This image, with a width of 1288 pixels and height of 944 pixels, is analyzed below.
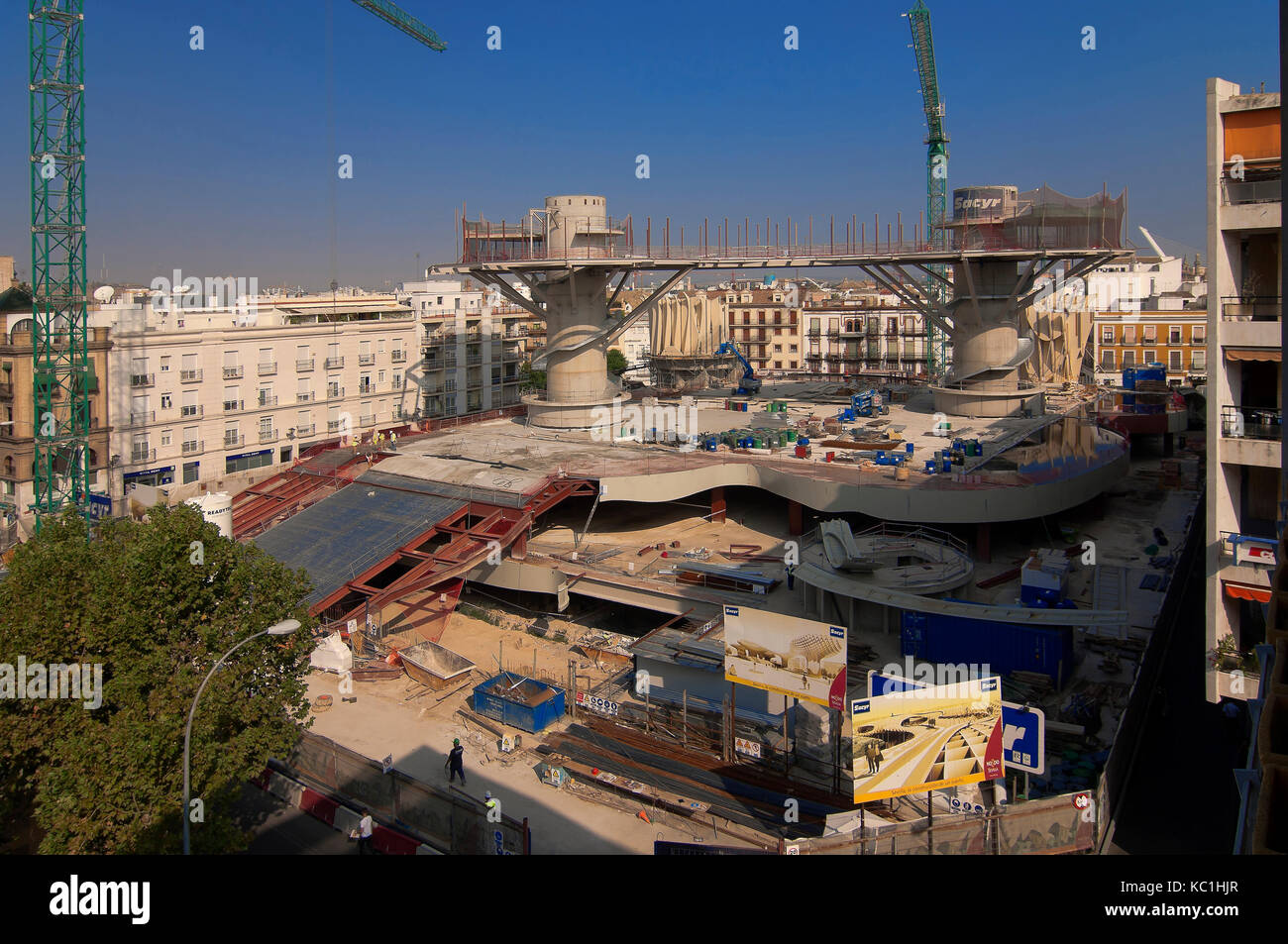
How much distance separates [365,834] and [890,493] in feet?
65.3

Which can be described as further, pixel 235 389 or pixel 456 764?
pixel 235 389

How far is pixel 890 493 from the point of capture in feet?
101

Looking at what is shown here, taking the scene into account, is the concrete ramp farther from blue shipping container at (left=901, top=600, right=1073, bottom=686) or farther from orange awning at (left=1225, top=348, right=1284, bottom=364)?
orange awning at (left=1225, top=348, right=1284, bottom=364)

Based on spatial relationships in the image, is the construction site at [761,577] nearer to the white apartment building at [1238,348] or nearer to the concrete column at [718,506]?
the concrete column at [718,506]

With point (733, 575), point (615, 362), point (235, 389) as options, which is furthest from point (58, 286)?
point (615, 362)

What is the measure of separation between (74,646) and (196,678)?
254 cm

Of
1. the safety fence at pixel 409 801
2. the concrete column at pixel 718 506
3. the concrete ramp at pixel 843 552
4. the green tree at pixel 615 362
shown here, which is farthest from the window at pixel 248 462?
the green tree at pixel 615 362

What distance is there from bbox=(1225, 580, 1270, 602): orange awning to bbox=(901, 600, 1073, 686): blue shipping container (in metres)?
6.40

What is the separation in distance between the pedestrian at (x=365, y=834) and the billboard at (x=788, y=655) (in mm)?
7325

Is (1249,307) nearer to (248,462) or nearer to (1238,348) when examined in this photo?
(1238,348)

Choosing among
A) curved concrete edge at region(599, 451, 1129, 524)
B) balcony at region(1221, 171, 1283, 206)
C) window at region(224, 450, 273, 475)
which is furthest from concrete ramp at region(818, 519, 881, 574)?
window at region(224, 450, 273, 475)
